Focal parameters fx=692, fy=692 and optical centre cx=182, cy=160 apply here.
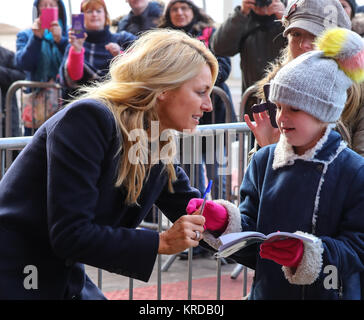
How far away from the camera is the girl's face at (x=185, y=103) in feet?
8.84

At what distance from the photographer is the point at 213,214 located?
8.99 feet

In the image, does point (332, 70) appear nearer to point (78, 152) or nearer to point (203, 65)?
point (203, 65)

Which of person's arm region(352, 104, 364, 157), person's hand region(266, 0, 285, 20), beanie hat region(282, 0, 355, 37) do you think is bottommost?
person's arm region(352, 104, 364, 157)

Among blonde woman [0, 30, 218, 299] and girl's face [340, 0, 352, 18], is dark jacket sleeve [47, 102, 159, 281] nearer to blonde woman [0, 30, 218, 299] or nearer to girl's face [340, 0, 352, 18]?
blonde woman [0, 30, 218, 299]

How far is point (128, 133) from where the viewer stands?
2.54m

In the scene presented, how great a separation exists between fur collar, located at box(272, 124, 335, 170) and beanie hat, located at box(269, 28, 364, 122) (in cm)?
8

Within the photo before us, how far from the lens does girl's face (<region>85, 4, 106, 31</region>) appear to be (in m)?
6.16

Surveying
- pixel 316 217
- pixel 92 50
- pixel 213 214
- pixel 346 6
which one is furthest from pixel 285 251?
pixel 92 50

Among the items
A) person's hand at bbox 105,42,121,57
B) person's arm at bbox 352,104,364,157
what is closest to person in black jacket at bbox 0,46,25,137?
person's hand at bbox 105,42,121,57

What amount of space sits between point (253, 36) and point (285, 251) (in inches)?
126
